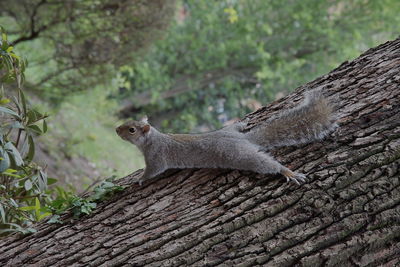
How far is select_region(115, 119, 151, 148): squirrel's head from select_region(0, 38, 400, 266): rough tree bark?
0.50 metres

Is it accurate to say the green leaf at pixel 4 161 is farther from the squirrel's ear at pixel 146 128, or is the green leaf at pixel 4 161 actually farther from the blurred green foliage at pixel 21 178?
the squirrel's ear at pixel 146 128

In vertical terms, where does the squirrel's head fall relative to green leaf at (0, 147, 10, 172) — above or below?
above

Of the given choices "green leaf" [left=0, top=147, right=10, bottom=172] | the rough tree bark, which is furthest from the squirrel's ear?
"green leaf" [left=0, top=147, right=10, bottom=172]

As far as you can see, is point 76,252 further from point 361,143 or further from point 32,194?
point 361,143

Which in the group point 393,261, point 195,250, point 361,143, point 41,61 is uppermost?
point 41,61

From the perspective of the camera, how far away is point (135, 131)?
238cm

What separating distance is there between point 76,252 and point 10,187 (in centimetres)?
78

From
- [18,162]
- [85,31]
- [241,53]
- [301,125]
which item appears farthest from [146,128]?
[241,53]

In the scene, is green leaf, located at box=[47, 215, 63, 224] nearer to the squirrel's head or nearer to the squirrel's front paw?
the squirrel's head

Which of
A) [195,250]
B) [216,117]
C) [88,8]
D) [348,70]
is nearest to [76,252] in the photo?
[195,250]

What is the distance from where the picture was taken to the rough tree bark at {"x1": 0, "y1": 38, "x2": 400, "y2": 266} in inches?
54.0

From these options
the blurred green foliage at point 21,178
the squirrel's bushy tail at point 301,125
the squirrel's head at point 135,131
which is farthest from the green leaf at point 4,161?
the squirrel's bushy tail at point 301,125

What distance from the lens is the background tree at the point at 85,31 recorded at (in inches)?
175

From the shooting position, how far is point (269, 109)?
2168mm
